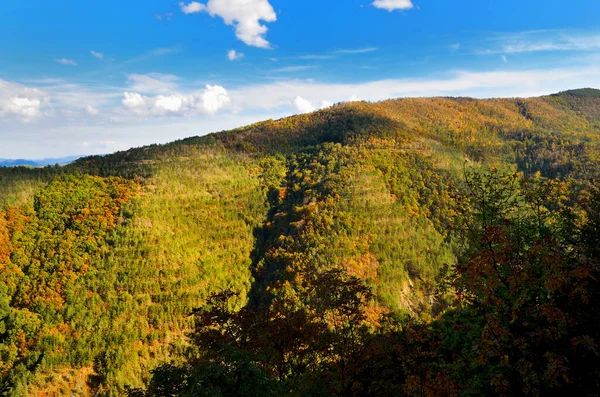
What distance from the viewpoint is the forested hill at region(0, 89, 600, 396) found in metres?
11.9

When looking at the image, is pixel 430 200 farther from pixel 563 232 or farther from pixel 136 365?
pixel 563 232

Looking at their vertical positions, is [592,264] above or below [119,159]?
below

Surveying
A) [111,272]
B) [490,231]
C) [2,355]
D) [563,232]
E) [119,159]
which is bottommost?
[2,355]

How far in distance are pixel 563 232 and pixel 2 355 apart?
97.6 m

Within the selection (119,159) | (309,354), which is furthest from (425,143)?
(309,354)

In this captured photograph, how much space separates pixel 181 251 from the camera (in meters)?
105

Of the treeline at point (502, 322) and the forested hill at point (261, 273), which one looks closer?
the treeline at point (502, 322)

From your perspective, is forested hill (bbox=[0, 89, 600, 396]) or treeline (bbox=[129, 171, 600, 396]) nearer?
treeline (bbox=[129, 171, 600, 396])

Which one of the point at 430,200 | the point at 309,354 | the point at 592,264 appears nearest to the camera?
the point at 592,264

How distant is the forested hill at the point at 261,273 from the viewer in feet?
39.0

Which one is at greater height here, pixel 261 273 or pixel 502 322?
pixel 502 322

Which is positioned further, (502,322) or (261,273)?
(261,273)

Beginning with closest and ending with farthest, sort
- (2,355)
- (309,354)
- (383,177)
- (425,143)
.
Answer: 1. (309,354)
2. (2,355)
3. (383,177)
4. (425,143)

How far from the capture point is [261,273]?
11019 centimetres
